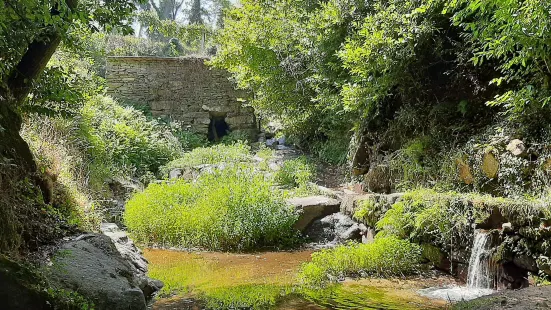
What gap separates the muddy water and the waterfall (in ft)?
1.52

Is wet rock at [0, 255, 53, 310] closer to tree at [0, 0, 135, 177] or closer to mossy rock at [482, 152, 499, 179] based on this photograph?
tree at [0, 0, 135, 177]

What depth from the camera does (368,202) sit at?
6.67 metres

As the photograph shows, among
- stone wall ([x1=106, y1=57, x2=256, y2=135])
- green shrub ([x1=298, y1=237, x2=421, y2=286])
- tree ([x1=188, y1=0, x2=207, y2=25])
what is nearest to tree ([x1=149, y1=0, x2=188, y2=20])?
tree ([x1=188, y1=0, x2=207, y2=25])

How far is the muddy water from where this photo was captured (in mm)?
4176

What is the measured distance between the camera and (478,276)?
4.77 meters

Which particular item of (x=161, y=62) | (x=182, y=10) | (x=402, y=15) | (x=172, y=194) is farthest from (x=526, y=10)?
(x=182, y=10)

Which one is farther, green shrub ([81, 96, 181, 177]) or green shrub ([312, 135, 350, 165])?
green shrub ([312, 135, 350, 165])

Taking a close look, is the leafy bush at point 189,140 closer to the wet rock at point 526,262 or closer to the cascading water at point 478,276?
the cascading water at point 478,276

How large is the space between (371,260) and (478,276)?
1.19m

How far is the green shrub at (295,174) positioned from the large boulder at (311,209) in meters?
1.10

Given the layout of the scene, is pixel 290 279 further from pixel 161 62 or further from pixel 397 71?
pixel 161 62

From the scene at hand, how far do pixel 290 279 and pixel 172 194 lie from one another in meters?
3.53

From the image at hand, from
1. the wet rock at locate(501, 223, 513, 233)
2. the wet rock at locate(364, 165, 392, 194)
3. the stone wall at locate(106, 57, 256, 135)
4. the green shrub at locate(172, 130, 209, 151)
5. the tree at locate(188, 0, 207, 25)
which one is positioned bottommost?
the wet rock at locate(501, 223, 513, 233)

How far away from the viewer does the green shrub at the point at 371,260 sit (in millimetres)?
5254
